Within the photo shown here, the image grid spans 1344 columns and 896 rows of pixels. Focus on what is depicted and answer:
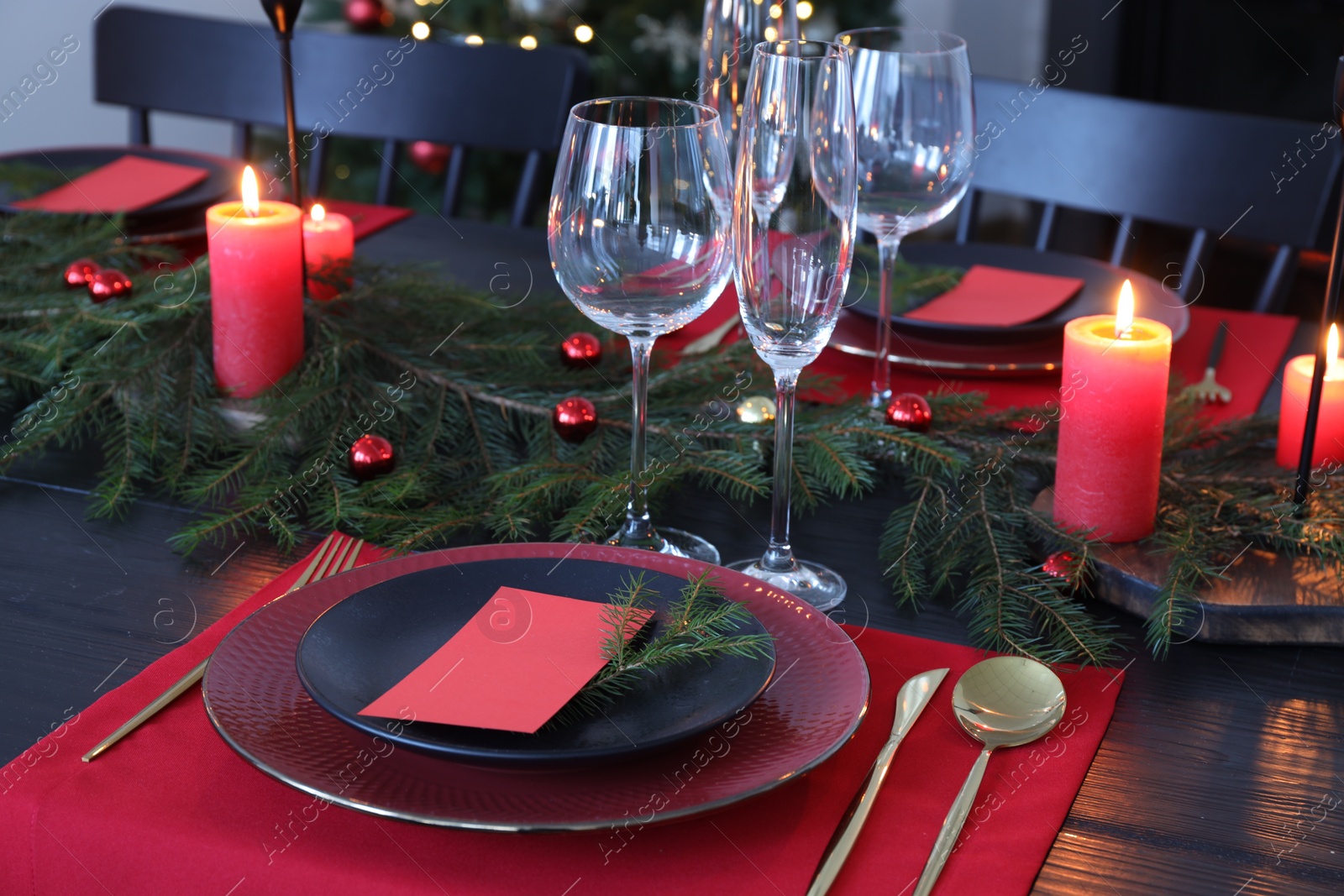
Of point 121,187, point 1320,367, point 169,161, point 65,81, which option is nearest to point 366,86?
point 169,161

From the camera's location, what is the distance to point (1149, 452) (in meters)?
0.71

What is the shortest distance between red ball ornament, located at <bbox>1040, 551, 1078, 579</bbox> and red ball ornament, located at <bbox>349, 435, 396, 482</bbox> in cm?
42

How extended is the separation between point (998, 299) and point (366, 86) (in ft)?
3.17

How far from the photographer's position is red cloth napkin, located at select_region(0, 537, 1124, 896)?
0.47 m

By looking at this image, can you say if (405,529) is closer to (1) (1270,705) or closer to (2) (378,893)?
(2) (378,893)

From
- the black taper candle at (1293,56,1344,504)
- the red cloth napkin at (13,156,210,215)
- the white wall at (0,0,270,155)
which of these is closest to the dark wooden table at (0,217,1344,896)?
the black taper candle at (1293,56,1344,504)

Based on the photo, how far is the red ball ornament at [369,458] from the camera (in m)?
0.82

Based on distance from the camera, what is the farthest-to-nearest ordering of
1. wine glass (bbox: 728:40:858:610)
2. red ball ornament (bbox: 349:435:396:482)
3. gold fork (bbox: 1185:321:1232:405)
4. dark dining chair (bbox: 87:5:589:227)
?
dark dining chair (bbox: 87:5:589:227) < gold fork (bbox: 1185:321:1232:405) < red ball ornament (bbox: 349:435:396:482) < wine glass (bbox: 728:40:858:610)

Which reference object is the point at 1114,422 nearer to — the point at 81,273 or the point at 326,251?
the point at 326,251

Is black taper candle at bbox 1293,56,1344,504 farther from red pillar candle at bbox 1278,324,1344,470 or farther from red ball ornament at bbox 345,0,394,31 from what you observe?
red ball ornament at bbox 345,0,394,31

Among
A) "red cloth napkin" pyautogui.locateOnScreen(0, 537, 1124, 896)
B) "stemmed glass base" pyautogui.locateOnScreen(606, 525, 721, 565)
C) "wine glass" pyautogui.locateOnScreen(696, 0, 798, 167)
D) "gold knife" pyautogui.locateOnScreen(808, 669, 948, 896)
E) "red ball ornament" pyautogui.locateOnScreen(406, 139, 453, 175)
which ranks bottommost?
"red ball ornament" pyautogui.locateOnScreen(406, 139, 453, 175)

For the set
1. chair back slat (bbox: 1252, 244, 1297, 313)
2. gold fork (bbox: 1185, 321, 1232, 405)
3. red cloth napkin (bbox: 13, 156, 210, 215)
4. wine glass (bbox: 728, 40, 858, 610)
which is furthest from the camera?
chair back slat (bbox: 1252, 244, 1297, 313)

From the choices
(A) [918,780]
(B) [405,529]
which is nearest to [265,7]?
(B) [405,529]

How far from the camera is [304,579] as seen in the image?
70 centimetres
